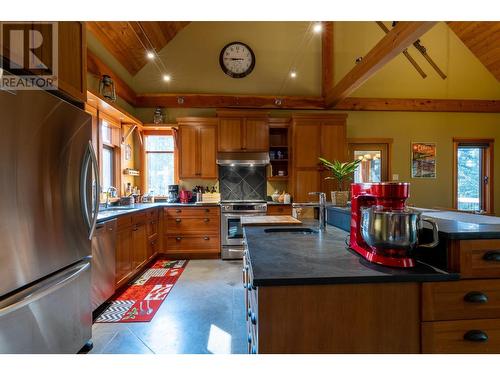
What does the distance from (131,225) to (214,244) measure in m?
1.47

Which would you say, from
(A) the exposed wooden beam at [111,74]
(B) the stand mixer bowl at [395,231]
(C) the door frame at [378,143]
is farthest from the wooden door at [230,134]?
(B) the stand mixer bowl at [395,231]

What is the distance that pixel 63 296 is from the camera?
1611mm

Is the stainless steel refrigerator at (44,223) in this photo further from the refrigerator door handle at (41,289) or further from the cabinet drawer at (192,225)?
the cabinet drawer at (192,225)

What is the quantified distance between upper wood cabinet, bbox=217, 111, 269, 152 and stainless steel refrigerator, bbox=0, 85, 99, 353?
2660 mm

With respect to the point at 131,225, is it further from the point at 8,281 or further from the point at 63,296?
the point at 8,281

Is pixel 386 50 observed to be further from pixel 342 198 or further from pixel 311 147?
pixel 342 198

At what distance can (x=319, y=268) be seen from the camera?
3.26ft

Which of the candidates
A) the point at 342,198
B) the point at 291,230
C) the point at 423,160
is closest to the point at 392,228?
the point at 291,230

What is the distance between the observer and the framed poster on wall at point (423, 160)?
5.06 metres

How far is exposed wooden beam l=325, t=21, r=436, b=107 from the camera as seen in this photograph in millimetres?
2516

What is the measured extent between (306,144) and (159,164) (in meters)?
2.80

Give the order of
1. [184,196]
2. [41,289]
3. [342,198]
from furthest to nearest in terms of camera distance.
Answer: [184,196], [342,198], [41,289]

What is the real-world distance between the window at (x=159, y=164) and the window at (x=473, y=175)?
19.1ft
